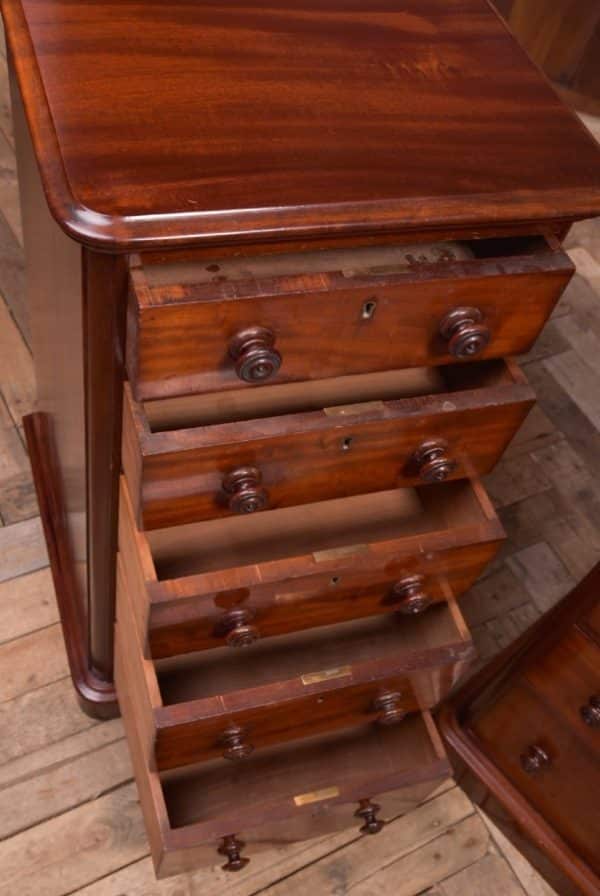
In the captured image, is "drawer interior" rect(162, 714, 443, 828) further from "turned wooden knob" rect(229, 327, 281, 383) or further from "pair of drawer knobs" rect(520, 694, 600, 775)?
"turned wooden knob" rect(229, 327, 281, 383)

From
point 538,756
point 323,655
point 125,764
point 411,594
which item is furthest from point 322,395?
point 125,764

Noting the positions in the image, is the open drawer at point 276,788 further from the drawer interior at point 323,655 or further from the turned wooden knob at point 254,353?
the turned wooden knob at point 254,353

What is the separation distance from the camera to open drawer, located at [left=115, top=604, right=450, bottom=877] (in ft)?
3.50

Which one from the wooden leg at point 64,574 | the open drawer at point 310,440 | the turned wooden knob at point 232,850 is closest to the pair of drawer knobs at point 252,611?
the open drawer at point 310,440

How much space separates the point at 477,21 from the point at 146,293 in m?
0.45

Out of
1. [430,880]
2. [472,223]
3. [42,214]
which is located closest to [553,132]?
[472,223]

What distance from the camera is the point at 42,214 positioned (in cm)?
96

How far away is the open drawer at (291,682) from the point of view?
38.8 inches

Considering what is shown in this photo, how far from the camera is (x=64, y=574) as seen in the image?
4.49 feet

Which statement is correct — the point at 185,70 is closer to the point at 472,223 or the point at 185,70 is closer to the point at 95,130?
the point at 95,130

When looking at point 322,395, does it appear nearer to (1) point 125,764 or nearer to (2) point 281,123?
(2) point 281,123

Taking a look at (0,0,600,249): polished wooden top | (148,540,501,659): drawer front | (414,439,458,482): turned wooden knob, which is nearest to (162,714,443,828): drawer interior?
(148,540,501,659): drawer front

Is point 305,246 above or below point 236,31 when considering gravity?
below

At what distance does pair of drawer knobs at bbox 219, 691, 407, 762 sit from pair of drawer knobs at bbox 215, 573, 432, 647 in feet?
0.31
